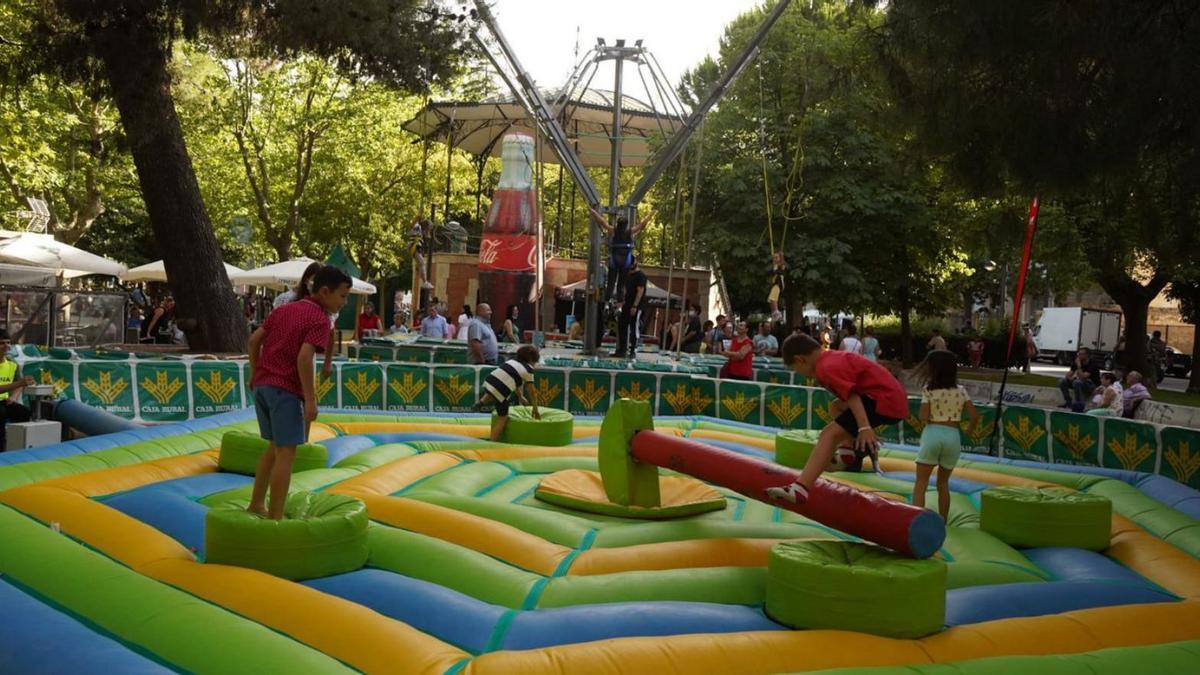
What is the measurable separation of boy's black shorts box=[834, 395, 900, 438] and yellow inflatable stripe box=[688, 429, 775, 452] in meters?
3.99

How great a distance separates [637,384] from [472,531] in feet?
25.3

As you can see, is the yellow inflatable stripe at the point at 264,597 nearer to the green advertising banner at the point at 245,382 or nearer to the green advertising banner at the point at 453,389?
the green advertising banner at the point at 245,382

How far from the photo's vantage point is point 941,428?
7.21m

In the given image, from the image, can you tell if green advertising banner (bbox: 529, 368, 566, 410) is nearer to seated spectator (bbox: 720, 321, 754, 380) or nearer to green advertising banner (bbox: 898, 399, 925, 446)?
seated spectator (bbox: 720, 321, 754, 380)

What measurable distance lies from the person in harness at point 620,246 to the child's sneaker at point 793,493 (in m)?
9.59

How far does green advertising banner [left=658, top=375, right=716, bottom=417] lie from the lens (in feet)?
45.3

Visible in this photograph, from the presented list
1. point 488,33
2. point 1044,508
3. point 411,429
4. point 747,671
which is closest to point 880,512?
point 747,671

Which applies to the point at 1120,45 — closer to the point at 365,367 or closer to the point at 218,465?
the point at 218,465

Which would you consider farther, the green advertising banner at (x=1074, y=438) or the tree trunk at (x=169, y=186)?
the tree trunk at (x=169, y=186)

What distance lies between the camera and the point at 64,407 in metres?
10.0

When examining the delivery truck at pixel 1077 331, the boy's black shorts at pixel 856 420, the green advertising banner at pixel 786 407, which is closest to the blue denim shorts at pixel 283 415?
the boy's black shorts at pixel 856 420

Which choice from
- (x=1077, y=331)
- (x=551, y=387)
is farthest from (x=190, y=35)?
(x=1077, y=331)

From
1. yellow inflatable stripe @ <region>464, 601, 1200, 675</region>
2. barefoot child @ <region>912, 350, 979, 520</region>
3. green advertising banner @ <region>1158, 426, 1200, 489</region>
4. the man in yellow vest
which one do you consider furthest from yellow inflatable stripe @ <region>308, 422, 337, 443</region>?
green advertising banner @ <region>1158, 426, 1200, 489</region>

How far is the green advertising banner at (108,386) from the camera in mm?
11805
